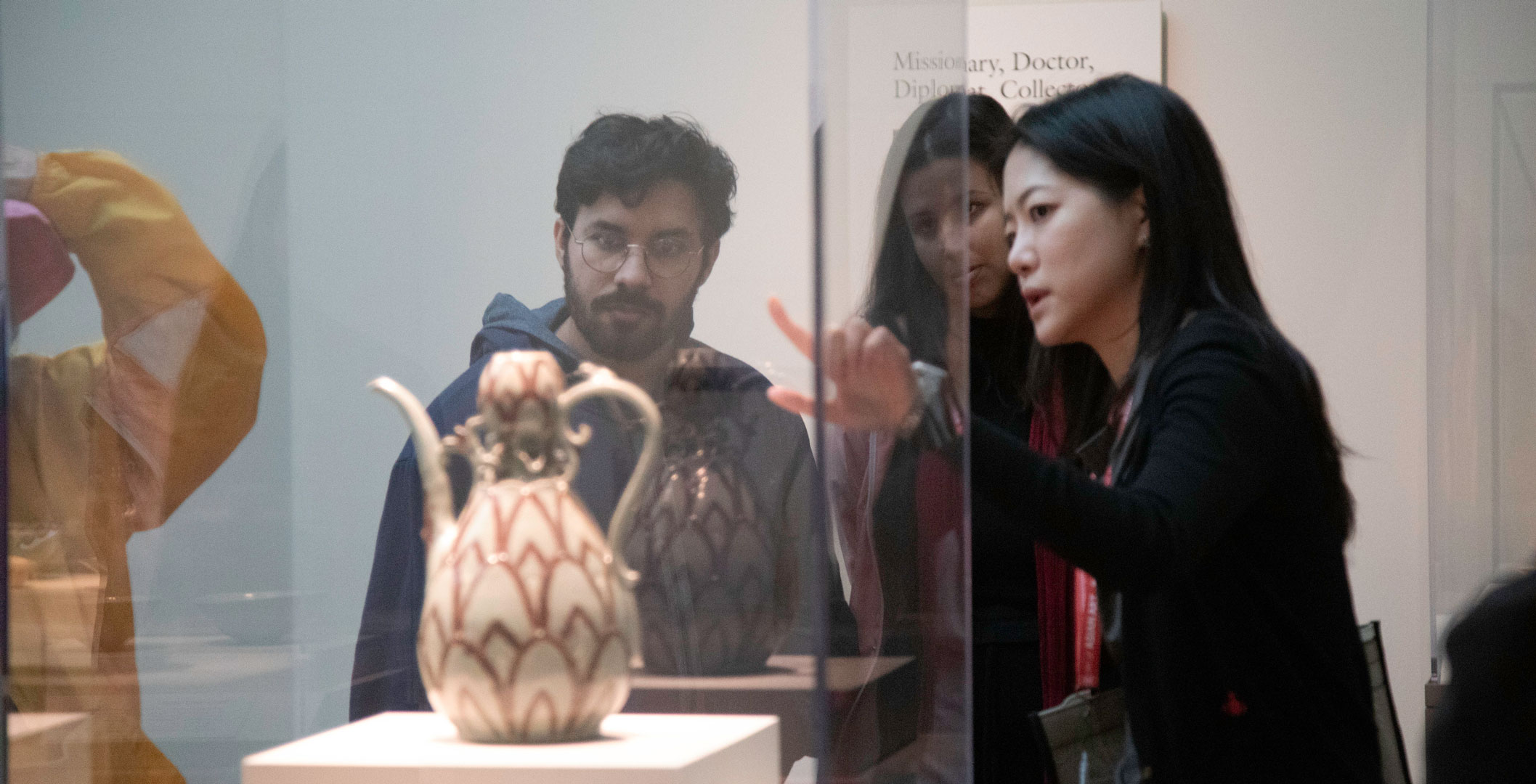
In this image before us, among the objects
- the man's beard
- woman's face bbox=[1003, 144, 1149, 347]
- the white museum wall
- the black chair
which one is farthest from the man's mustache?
the white museum wall

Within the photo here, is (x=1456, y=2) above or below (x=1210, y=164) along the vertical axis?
above

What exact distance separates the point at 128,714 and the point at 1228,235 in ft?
3.74

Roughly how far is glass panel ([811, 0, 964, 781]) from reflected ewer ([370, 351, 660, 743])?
0.54ft

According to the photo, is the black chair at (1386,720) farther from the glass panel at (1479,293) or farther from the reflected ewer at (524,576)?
the reflected ewer at (524,576)

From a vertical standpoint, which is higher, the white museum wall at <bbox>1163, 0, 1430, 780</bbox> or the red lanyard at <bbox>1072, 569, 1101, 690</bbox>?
the white museum wall at <bbox>1163, 0, 1430, 780</bbox>

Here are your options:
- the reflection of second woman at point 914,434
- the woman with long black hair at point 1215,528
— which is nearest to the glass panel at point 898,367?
the reflection of second woman at point 914,434

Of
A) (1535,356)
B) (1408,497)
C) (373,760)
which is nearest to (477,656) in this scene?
(373,760)

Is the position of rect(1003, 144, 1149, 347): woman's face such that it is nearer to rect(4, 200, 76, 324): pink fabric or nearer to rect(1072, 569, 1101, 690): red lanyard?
rect(1072, 569, 1101, 690): red lanyard

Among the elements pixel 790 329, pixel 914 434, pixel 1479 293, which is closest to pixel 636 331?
pixel 790 329

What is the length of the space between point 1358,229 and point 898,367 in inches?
64.7

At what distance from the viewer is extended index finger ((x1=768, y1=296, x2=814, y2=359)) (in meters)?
1.02

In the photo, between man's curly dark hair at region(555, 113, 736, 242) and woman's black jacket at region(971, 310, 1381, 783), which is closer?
man's curly dark hair at region(555, 113, 736, 242)

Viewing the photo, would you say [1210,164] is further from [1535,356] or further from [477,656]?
[477,656]

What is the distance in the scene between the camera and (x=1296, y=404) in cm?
130
